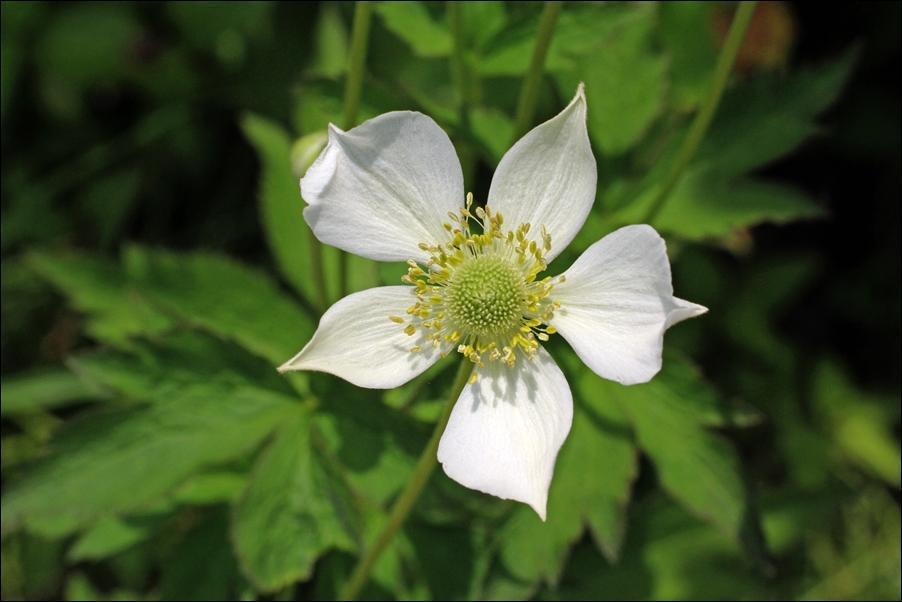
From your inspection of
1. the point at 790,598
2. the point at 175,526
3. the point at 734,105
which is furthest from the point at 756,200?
the point at 175,526

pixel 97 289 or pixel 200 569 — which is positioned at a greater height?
pixel 97 289

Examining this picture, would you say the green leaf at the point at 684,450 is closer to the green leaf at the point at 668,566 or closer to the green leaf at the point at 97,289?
the green leaf at the point at 668,566

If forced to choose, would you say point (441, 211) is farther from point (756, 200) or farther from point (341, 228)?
point (756, 200)

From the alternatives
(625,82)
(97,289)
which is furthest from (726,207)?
(97,289)

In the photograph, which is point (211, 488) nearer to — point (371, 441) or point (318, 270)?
point (371, 441)

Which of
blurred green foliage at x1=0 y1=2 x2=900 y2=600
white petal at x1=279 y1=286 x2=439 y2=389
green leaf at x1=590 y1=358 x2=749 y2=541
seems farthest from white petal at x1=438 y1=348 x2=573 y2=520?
green leaf at x1=590 y1=358 x2=749 y2=541

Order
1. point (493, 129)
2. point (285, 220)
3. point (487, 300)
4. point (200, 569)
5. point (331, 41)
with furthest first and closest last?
point (331, 41) → point (285, 220) → point (200, 569) → point (493, 129) → point (487, 300)
